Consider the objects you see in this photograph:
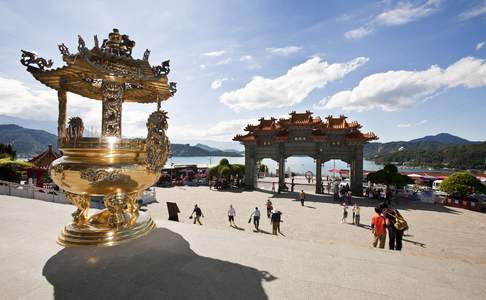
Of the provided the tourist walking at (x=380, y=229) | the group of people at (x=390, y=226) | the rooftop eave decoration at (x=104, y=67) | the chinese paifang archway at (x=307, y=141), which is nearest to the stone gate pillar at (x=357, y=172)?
the chinese paifang archway at (x=307, y=141)

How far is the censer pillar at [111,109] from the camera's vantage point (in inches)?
232

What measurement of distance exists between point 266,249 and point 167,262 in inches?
70.0

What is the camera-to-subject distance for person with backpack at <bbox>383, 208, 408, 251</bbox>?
695 centimetres

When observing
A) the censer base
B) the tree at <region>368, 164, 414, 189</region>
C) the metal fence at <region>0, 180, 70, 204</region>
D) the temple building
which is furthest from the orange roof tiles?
the tree at <region>368, 164, 414, 189</region>

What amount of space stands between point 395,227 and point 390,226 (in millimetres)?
151

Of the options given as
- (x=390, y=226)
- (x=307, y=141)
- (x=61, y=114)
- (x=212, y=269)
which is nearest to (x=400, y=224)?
(x=390, y=226)

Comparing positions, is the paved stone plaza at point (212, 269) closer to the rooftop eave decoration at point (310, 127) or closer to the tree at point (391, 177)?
the tree at point (391, 177)

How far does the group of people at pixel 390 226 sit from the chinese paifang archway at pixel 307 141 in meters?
17.3

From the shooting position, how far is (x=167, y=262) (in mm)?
3924

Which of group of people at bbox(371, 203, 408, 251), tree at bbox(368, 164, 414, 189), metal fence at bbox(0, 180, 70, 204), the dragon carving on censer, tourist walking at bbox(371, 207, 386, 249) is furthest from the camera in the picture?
tree at bbox(368, 164, 414, 189)

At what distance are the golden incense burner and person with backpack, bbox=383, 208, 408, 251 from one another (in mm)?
6665

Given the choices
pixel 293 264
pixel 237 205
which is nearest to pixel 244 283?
pixel 293 264

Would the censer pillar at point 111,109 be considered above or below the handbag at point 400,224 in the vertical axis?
above

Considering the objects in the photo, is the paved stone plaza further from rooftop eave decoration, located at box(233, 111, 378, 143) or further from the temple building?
rooftop eave decoration, located at box(233, 111, 378, 143)
